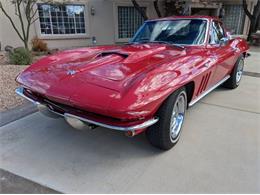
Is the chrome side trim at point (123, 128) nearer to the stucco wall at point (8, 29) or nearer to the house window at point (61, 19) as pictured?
the stucco wall at point (8, 29)

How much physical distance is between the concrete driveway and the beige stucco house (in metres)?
7.91

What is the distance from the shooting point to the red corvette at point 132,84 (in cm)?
202

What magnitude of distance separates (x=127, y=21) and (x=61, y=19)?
394 centimetres

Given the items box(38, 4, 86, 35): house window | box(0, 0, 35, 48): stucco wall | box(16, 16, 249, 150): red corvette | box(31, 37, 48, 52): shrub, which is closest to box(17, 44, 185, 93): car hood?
box(16, 16, 249, 150): red corvette

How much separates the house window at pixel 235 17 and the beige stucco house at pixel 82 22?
9.71ft

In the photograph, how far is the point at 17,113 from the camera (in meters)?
3.58

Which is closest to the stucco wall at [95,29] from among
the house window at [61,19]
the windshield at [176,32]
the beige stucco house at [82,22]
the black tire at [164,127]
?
the beige stucco house at [82,22]

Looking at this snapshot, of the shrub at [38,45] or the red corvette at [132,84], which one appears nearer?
the red corvette at [132,84]

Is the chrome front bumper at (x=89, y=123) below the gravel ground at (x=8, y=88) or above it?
above

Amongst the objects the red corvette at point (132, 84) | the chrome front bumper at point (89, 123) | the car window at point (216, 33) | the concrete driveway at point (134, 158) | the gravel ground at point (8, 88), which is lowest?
the concrete driveway at point (134, 158)

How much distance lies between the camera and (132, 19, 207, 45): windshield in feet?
11.7

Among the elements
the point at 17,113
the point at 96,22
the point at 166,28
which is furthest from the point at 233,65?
the point at 96,22

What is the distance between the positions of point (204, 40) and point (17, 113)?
3.23m

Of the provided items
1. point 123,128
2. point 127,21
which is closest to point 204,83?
point 123,128
